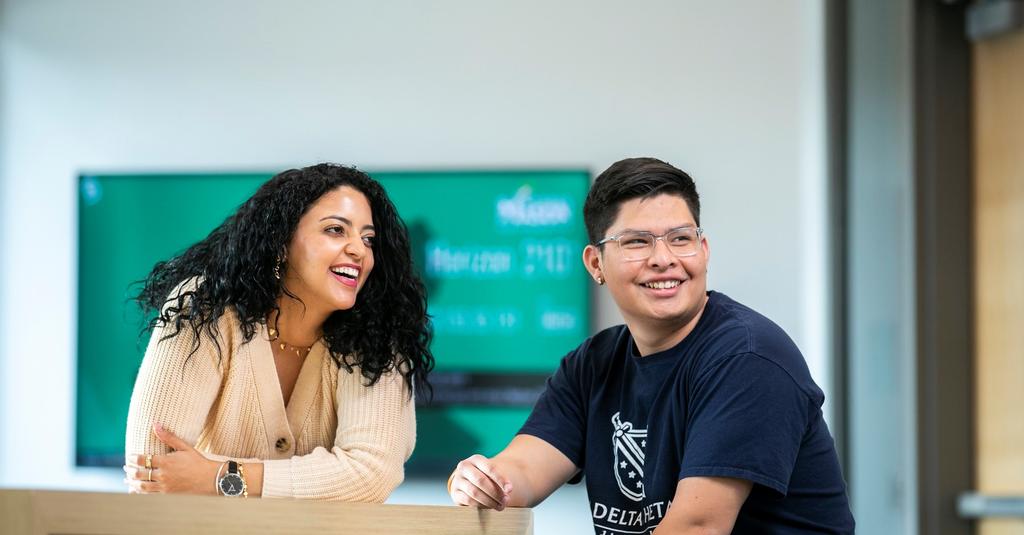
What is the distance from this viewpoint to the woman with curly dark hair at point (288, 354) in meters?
1.73

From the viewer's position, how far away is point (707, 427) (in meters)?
1.48

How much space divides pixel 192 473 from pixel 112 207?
88.1 inches

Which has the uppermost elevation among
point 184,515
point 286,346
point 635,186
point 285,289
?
point 635,186

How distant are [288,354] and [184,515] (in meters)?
0.98

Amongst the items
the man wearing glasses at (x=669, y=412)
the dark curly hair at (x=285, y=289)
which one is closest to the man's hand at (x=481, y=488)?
the man wearing glasses at (x=669, y=412)

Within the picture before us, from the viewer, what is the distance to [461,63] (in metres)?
3.63

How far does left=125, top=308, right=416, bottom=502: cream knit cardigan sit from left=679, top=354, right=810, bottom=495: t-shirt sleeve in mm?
584

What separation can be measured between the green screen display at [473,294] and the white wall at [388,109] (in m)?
0.10

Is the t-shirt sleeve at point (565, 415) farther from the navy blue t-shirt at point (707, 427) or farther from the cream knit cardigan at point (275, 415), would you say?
the cream knit cardigan at point (275, 415)

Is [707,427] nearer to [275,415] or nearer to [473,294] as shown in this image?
[275,415]

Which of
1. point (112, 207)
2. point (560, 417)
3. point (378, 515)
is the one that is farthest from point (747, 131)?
point (378, 515)

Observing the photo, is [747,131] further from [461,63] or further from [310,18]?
[310,18]

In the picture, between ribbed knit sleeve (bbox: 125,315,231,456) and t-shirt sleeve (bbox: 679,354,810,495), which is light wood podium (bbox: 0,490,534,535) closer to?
t-shirt sleeve (bbox: 679,354,810,495)

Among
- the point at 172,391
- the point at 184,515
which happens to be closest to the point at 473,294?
the point at 172,391
